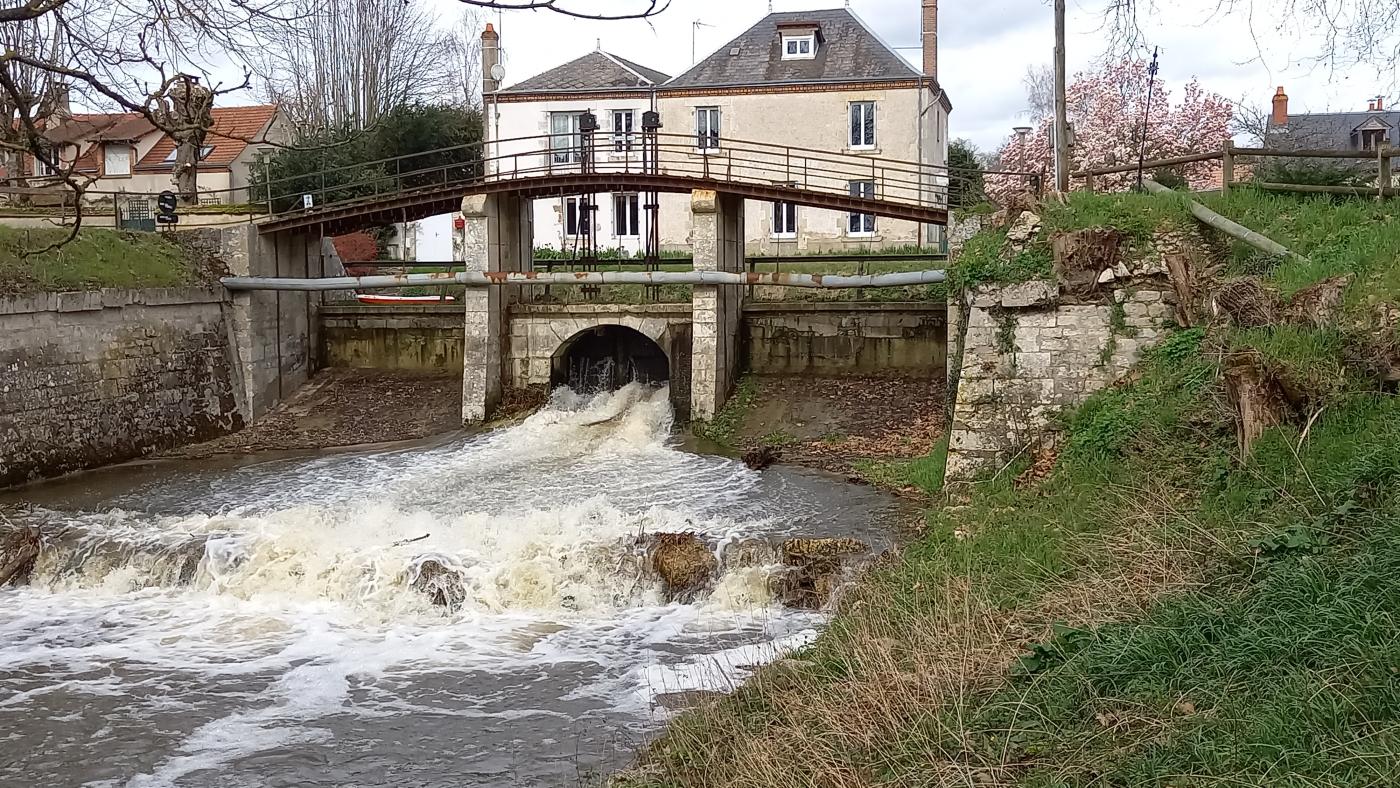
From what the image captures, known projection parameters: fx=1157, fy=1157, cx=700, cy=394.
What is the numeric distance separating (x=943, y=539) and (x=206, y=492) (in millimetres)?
10547

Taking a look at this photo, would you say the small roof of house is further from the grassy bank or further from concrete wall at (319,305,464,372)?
the grassy bank

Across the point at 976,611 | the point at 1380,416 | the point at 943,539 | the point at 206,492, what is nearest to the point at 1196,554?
the point at 976,611

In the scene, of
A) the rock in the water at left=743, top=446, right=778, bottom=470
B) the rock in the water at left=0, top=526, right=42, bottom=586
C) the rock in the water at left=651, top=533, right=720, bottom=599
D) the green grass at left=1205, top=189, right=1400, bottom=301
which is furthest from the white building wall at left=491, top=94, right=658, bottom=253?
the rock in the water at left=651, top=533, right=720, bottom=599

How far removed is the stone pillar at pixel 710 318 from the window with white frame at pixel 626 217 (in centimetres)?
1352

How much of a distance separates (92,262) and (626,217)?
57.8 ft

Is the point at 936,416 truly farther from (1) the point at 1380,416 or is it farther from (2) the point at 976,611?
(2) the point at 976,611

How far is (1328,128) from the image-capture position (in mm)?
41125

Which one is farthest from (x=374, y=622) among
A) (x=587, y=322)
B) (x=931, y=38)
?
(x=931, y=38)

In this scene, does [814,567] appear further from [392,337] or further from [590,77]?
[590,77]

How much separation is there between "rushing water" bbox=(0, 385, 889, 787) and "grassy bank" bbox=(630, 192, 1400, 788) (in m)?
1.68

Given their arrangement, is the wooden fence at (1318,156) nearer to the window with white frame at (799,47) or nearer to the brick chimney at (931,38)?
the brick chimney at (931,38)

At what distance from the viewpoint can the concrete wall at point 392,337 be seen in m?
22.6

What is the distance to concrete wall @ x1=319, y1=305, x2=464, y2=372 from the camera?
2259 cm

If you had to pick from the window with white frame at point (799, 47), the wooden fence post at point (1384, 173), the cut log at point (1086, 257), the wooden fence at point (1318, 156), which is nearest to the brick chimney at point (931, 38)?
the window with white frame at point (799, 47)
